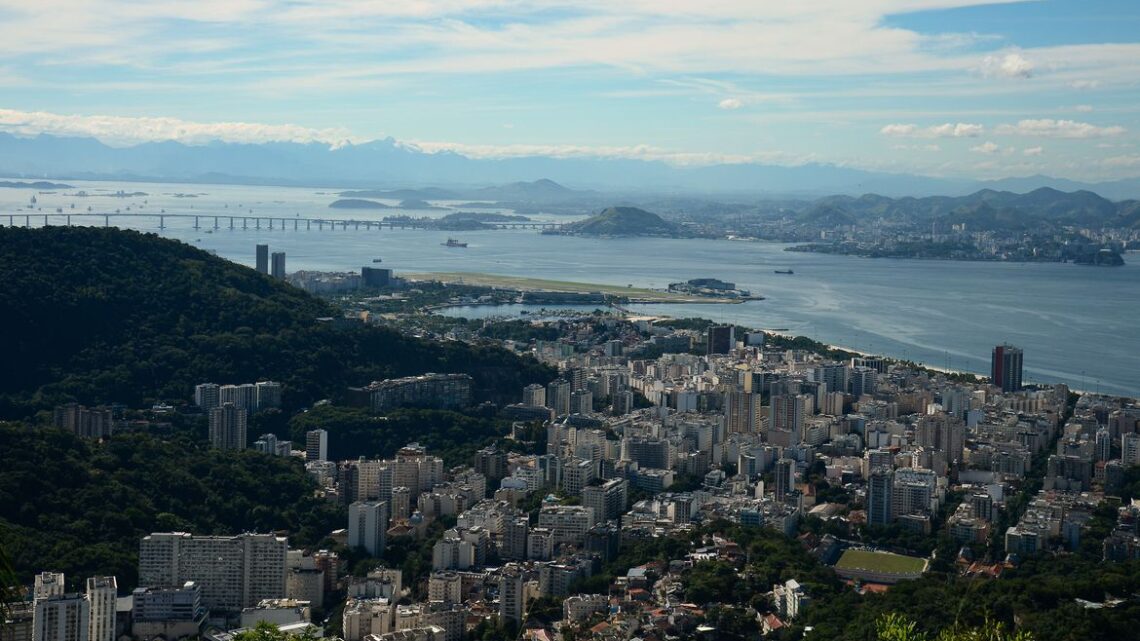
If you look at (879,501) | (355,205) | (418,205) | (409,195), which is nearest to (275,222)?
(355,205)

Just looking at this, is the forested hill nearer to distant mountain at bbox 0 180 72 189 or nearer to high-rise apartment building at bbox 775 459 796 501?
high-rise apartment building at bbox 775 459 796 501

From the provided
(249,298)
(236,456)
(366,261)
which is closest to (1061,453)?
(236,456)

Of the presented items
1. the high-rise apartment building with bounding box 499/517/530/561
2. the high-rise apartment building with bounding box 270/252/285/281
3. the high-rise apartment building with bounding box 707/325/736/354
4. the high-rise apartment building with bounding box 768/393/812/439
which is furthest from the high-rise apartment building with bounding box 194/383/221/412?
the high-rise apartment building with bounding box 270/252/285/281

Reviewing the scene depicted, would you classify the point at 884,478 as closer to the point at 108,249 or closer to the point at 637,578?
the point at 637,578

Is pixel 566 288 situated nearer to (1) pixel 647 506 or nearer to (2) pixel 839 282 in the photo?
(2) pixel 839 282

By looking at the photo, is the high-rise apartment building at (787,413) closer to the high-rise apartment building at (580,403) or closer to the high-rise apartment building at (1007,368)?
the high-rise apartment building at (580,403)

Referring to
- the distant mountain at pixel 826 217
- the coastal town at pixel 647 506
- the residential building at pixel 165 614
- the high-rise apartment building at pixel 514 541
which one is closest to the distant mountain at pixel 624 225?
the distant mountain at pixel 826 217
